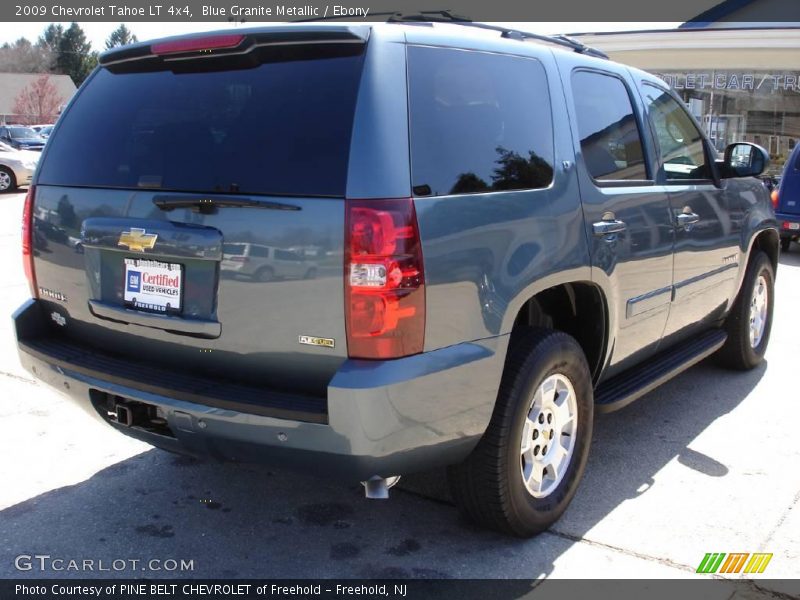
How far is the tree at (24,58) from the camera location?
90.1 metres

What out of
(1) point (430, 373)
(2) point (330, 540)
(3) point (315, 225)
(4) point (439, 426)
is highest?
(3) point (315, 225)

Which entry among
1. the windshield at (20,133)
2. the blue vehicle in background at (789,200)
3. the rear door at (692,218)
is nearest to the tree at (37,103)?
the windshield at (20,133)

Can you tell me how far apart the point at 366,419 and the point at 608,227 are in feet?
5.42

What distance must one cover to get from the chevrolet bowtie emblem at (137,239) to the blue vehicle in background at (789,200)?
1020cm

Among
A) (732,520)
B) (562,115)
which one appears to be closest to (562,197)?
(562,115)

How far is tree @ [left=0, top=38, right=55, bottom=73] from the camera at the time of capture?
295 feet

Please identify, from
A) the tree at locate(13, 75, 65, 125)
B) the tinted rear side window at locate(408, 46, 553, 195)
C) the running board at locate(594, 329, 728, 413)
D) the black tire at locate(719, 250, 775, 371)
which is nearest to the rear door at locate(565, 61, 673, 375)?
the running board at locate(594, 329, 728, 413)

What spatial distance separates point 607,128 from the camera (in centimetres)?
394

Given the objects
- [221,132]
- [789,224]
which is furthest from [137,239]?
[789,224]

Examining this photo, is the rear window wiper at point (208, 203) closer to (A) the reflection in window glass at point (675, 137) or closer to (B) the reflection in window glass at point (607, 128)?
(B) the reflection in window glass at point (607, 128)

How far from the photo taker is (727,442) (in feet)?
14.7

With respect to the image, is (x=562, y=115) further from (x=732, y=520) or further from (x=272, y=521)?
(x=272, y=521)

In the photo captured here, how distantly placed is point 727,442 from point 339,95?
306 centimetres

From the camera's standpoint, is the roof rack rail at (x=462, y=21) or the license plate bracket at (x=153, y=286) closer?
the license plate bracket at (x=153, y=286)
